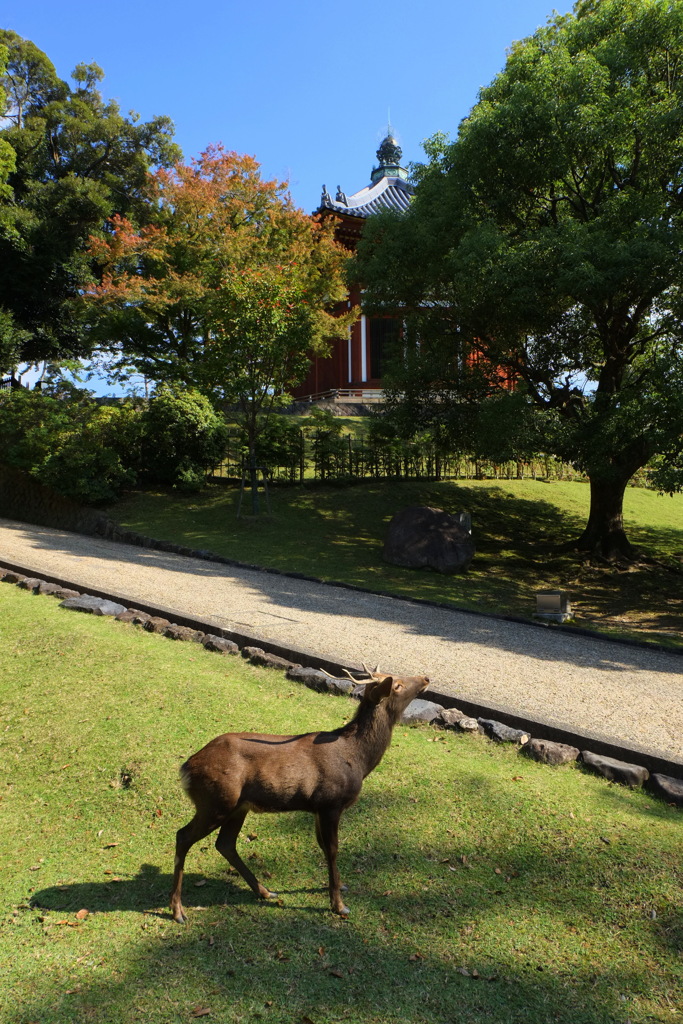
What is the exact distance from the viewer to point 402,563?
13055mm

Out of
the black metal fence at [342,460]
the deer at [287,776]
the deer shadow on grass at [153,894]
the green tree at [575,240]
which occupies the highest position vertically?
the green tree at [575,240]

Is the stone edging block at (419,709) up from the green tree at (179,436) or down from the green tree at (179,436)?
down

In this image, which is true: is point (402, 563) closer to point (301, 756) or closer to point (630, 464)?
point (630, 464)

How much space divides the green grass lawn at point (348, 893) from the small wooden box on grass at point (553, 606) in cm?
502

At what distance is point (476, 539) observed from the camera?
15.9m

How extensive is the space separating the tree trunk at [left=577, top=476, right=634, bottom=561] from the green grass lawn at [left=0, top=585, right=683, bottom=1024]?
9996 mm

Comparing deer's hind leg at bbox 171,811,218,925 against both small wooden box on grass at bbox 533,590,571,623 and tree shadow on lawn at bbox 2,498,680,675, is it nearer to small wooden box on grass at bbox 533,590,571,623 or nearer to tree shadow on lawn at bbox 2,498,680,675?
tree shadow on lawn at bbox 2,498,680,675

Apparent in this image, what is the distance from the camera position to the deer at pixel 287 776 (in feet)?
10.5

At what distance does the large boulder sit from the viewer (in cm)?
1295

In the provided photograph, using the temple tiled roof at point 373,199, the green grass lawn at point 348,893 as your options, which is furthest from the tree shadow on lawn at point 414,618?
the temple tiled roof at point 373,199

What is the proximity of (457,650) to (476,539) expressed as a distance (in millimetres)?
8265

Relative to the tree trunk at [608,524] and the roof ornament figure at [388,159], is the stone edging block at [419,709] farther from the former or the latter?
the roof ornament figure at [388,159]

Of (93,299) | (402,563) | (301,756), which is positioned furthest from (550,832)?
(93,299)

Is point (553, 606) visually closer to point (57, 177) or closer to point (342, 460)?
point (342, 460)
